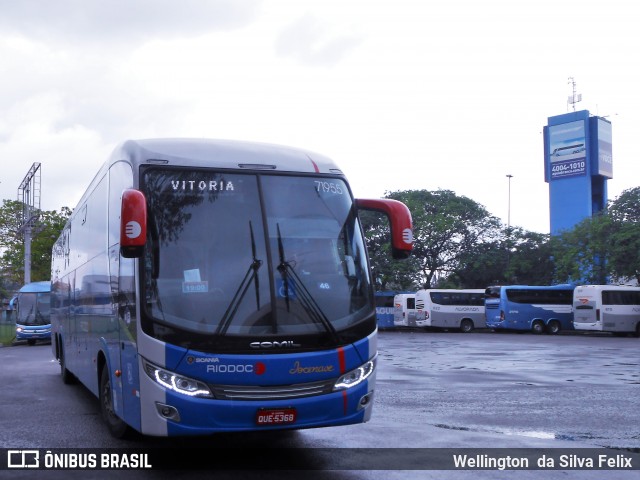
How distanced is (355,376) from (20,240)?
4889 centimetres

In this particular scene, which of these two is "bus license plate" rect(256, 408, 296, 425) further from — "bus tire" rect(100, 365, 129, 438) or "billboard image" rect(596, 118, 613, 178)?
"billboard image" rect(596, 118, 613, 178)

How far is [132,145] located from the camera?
24.8 feet

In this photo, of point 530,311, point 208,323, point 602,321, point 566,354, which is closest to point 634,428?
point 208,323

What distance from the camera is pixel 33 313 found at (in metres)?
35.1

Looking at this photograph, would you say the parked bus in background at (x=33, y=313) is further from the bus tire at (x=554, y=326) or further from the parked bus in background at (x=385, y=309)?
the bus tire at (x=554, y=326)

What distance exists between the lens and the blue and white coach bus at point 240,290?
6.51m

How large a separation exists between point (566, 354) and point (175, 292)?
19.1 m

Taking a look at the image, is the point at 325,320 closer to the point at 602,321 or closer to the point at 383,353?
the point at 383,353

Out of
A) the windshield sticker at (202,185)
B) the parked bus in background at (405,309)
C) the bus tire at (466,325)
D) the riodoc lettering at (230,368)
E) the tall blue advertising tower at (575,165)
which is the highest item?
the tall blue advertising tower at (575,165)

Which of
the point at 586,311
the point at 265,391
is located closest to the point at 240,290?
the point at 265,391

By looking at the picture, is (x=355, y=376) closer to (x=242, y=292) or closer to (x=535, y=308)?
(x=242, y=292)

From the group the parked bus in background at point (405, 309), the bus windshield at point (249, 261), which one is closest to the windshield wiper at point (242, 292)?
the bus windshield at point (249, 261)

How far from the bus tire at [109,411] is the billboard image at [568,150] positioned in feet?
183

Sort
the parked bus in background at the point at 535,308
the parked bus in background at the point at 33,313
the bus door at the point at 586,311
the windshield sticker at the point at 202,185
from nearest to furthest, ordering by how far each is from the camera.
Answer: the windshield sticker at the point at 202,185 < the parked bus in background at the point at 33,313 < the bus door at the point at 586,311 < the parked bus in background at the point at 535,308
